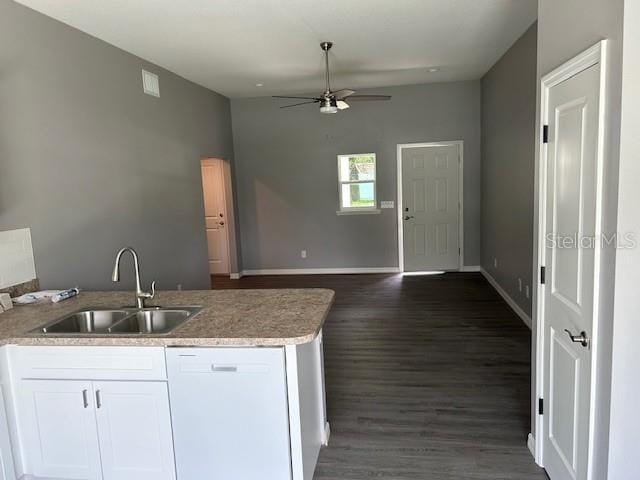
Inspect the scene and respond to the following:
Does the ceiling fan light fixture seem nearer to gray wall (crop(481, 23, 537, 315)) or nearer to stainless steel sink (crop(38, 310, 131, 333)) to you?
gray wall (crop(481, 23, 537, 315))

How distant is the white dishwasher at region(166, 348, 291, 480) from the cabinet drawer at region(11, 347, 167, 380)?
0.32ft

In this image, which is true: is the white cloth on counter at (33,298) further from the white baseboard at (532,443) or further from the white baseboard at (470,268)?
the white baseboard at (470,268)

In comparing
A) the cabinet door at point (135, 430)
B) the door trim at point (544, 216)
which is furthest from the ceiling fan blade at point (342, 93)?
the cabinet door at point (135, 430)

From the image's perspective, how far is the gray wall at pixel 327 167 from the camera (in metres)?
6.75

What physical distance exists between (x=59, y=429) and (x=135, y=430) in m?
0.39

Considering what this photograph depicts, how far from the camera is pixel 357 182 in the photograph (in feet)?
23.3

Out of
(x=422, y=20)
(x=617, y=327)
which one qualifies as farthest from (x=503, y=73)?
(x=617, y=327)

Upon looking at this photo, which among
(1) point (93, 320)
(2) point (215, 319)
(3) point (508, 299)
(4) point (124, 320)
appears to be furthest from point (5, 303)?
(3) point (508, 299)

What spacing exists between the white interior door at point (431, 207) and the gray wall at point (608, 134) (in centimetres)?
498

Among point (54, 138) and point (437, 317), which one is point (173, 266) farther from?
point (437, 317)

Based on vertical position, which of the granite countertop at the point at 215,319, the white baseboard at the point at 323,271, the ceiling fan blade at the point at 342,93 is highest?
the ceiling fan blade at the point at 342,93

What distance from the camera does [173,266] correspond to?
16.7ft

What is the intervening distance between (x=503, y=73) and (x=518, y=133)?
38.1 inches

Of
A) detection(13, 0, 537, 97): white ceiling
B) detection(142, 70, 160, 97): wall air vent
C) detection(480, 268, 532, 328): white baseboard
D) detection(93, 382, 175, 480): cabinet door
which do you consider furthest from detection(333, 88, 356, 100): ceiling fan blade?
detection(93, 382, 175, 480): cabinet door
